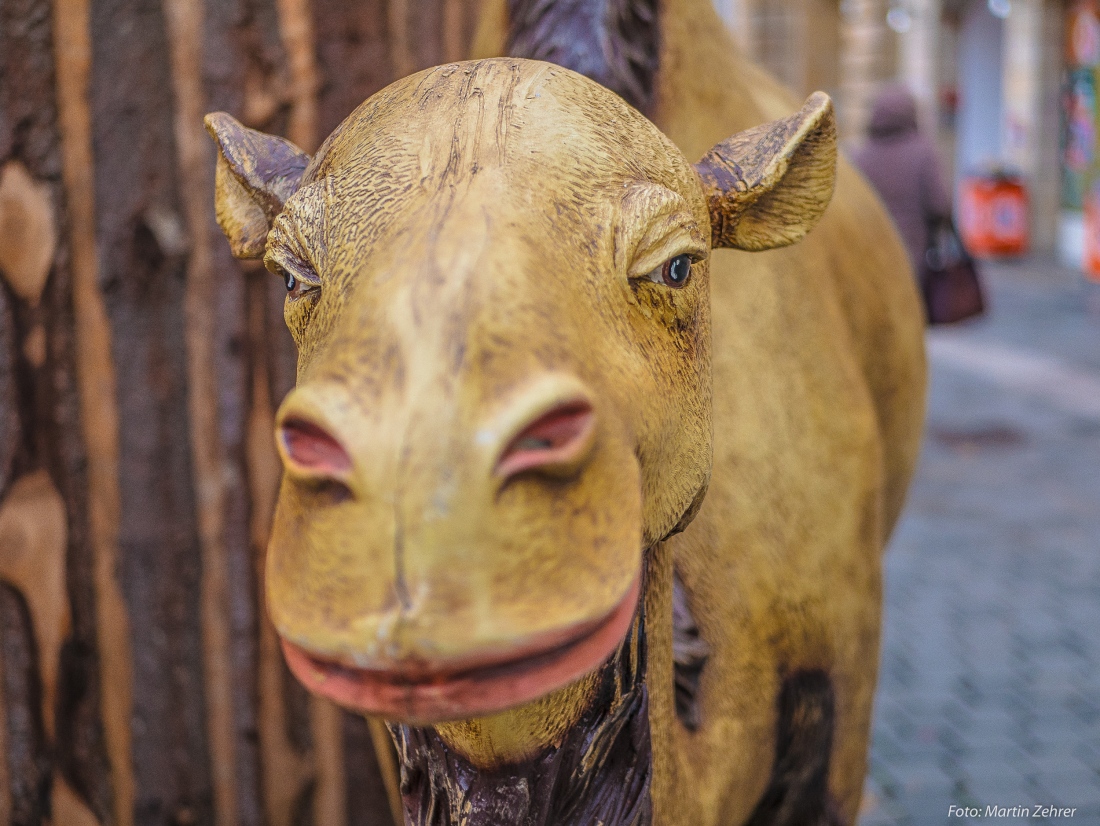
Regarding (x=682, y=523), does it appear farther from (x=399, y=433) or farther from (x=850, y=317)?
(x=850, y=317)

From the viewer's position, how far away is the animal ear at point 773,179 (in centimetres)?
148

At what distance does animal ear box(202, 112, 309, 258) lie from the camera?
4.97 ft

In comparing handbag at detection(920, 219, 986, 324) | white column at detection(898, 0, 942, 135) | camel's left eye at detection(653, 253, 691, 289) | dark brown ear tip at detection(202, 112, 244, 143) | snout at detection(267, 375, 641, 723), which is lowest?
handbag at detection(920, 219, 986, 324)

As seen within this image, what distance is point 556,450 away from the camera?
0.97 meters

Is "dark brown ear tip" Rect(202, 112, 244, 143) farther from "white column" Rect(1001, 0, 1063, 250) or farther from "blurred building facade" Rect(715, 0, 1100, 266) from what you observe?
"white column" Rect(1001, 0, 1063, 250)

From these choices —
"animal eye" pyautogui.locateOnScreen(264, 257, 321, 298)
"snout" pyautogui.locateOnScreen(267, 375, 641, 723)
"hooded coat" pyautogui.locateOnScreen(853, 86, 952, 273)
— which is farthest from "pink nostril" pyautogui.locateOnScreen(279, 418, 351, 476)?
"hooded coat" pyautogui.locateOnScreen(853, 86, 952, 273)

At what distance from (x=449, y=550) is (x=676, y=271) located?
51 cm

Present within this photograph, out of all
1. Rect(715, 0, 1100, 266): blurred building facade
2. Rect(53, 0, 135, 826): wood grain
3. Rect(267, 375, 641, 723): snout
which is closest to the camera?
Rect(267, 375, 641, 723): snout

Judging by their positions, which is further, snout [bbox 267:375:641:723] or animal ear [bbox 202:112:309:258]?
animal ear [bbox 202:112:309:258]

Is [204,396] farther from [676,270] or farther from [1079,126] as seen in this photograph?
[1079,126]

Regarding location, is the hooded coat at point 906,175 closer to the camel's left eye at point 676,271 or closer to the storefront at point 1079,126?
the camel's left eye at point 676,271

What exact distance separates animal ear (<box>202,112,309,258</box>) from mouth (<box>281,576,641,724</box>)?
2.39 feet

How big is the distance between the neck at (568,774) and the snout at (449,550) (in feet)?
1.17

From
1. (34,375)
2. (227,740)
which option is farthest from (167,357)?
(227,740)
